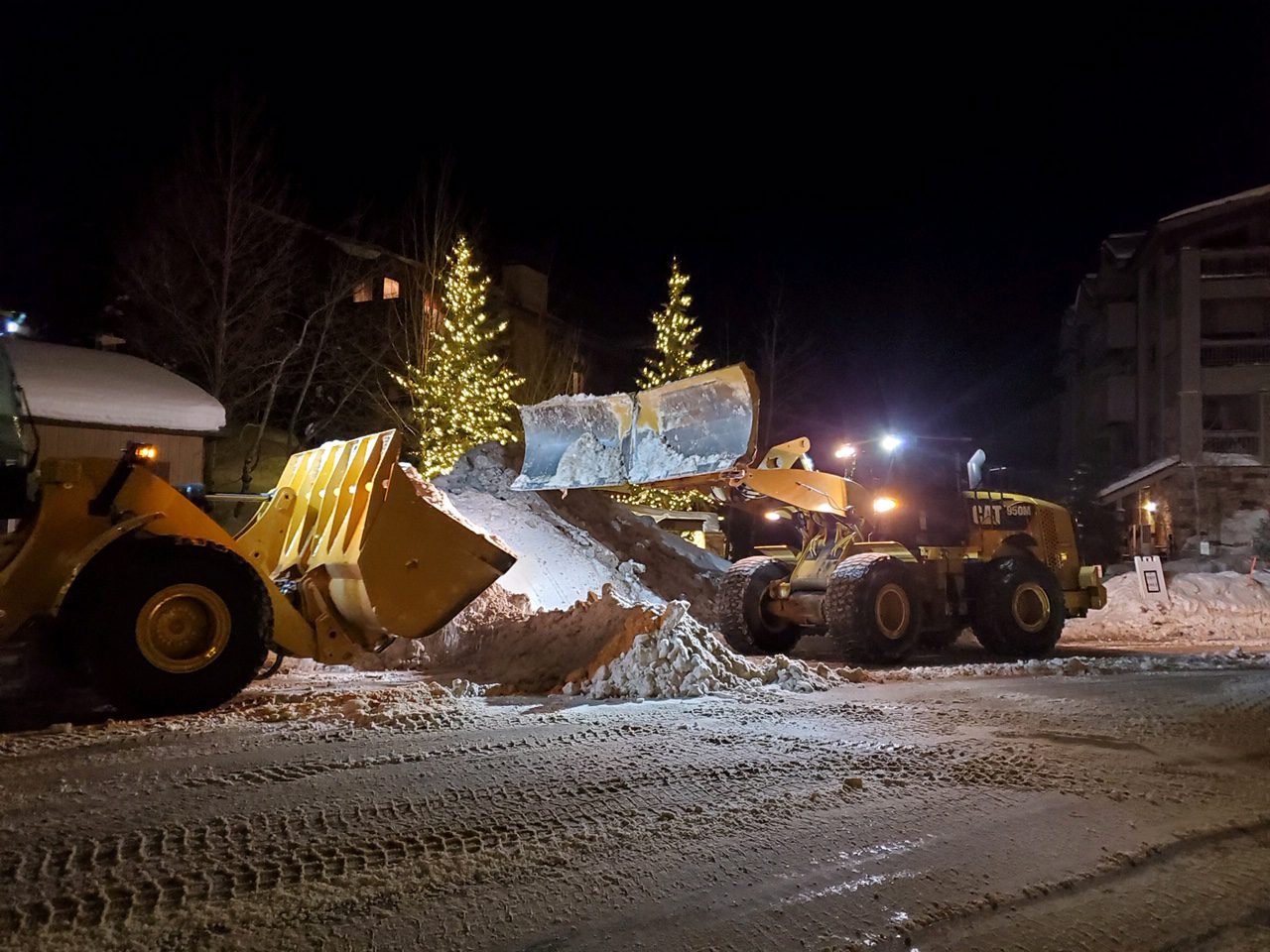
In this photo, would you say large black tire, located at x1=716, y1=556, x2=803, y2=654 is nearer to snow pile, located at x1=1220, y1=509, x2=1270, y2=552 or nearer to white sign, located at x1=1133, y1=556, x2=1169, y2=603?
white sign, located at x1=1133, y1=556, x2=1169, y2=603

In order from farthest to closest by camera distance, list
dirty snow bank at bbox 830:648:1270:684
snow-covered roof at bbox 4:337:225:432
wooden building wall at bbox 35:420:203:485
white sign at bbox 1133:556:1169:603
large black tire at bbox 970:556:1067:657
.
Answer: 1. white sign at bbox 1133:556:1169:603
2. wooden building wall at bbox 35:420:203:485
3. snow-covered roof at bbox 4:337:225:432
4. large black tire at bbox 970:556:1067:657
5. dirty snow bank at bbox 830:648:1270:684

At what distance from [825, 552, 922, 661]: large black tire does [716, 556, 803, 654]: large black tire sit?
50.0 inches

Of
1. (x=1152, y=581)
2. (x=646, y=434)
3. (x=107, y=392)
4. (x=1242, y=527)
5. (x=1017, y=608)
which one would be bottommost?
(x=1017, y=608)

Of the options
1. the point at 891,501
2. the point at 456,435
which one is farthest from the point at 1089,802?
the point at 456,435

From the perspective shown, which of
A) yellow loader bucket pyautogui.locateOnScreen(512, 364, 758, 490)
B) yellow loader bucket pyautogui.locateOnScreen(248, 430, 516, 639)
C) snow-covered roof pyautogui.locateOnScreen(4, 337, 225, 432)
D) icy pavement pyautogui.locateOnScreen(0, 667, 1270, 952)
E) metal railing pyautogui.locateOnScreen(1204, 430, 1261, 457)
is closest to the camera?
icy pavement pyautogui.locateOnScreen(0, 667, 1270, 952)

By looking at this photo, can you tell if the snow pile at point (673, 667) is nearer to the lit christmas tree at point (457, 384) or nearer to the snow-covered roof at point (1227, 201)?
the lit christmas tree at point (457, 384)

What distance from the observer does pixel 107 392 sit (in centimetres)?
1543

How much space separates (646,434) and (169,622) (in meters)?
6.43

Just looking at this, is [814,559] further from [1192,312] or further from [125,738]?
[1192,312]

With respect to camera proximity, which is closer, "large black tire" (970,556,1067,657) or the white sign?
"large black tire" (970,556,1067,657)

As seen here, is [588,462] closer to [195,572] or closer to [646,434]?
[646,434]

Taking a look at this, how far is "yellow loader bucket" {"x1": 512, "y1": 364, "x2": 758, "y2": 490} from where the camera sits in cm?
1051

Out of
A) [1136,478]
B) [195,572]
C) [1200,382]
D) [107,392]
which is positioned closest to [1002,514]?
[195,572]

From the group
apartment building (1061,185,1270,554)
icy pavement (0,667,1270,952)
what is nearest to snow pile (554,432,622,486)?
icy pavement (0,667,1270,952)
